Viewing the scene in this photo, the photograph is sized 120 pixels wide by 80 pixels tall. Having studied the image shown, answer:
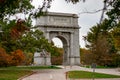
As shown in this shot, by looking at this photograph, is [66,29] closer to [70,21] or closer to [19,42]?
[70,21]

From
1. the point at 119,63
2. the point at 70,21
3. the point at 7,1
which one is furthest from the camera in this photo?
the point at 70,21

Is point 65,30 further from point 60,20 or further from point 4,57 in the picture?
point 4,57

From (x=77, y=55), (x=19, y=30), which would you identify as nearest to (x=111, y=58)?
(x=77, y=55)

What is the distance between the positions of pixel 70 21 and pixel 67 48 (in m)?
5.53

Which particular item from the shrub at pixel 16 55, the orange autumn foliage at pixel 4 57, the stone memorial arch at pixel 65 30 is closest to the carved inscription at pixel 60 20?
the stone memorial arch at pixel 65 30

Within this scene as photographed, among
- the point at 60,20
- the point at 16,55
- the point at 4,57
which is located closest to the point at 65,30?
the point at 60,20

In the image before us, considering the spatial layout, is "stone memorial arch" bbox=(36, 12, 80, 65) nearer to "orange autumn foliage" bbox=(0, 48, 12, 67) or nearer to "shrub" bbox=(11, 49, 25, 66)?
"shrub" bbox=(11, 49, 25, 66)

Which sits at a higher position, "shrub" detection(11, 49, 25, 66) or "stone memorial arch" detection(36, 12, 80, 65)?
"stone memorial arch" detection(36, 12, 80, 65)

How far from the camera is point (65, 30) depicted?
258 feet

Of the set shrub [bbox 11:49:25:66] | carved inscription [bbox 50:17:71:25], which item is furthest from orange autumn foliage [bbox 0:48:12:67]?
carved inscription [bbox 50:17:71:25]

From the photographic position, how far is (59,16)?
252 ft

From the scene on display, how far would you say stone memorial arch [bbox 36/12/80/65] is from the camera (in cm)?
7681

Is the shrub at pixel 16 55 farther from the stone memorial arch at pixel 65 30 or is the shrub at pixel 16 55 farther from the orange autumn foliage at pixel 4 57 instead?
the stone memorial arch at pixel 65 30

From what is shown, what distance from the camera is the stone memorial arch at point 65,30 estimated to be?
76.8m
